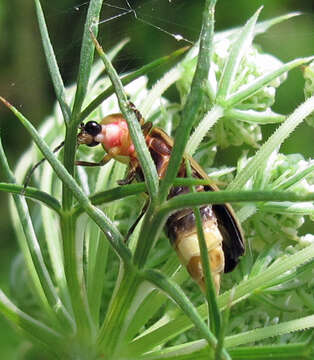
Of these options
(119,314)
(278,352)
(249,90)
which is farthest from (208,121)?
(278,352)

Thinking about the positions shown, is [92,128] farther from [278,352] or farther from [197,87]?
[278,352]

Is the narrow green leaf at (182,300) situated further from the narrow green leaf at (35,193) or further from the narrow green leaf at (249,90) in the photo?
the narrow green leaf at (249,90)

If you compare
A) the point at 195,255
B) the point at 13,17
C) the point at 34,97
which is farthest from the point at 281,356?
the point at 13,17

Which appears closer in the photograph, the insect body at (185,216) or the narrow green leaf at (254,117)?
the insect body at (185,216)

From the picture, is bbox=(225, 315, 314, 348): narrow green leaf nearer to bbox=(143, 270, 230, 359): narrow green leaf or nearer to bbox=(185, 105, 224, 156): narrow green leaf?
bbox=(143, 270, 230, 359): narrow green leaf

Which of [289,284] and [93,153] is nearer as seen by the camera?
[289,284]

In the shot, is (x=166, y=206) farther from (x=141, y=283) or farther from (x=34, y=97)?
(x=34, y=97)

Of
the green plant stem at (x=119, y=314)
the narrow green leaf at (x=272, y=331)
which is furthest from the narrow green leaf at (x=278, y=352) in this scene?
the green plant stem at (x=119, y=314)
